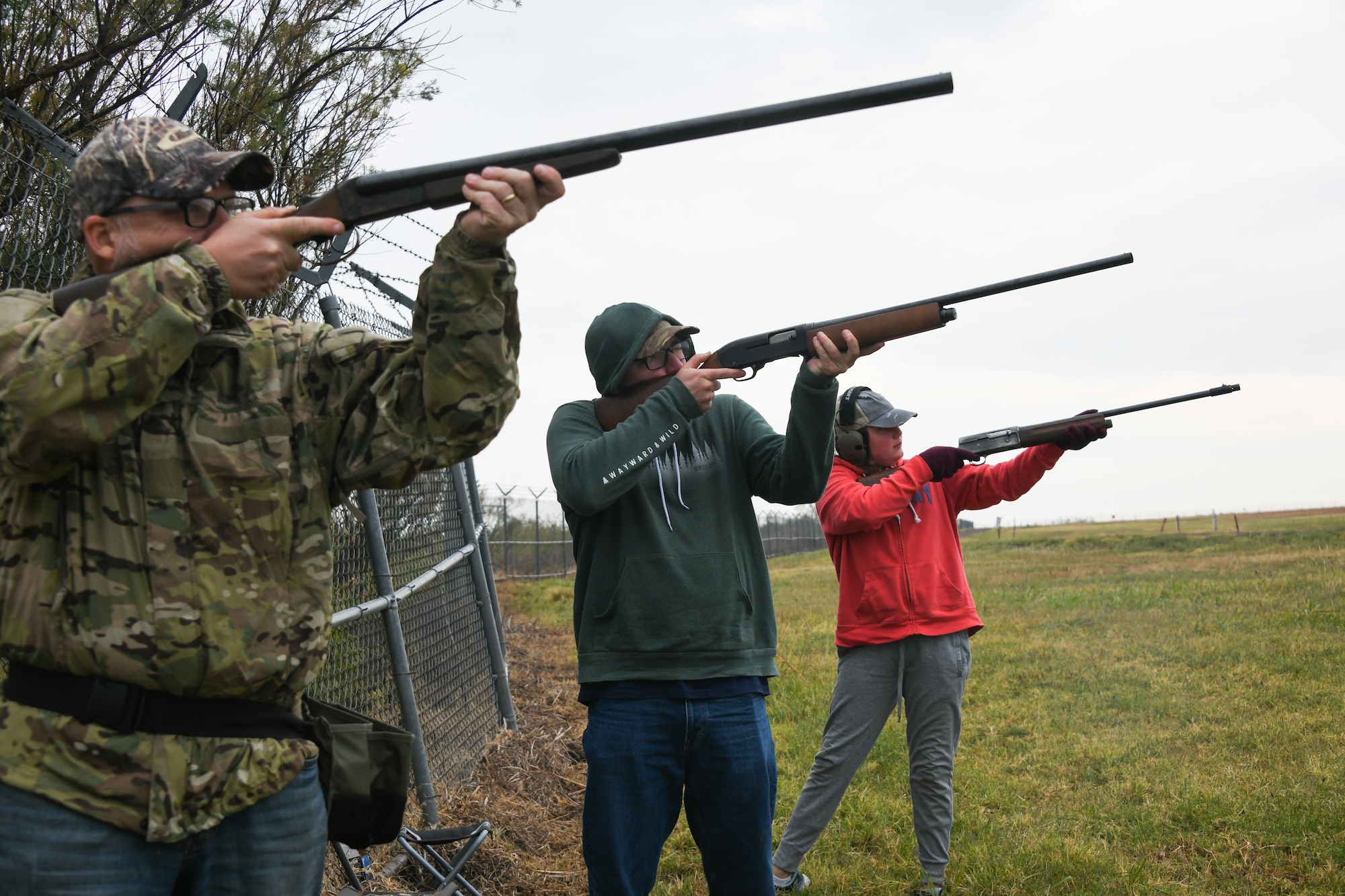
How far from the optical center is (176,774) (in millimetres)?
1952

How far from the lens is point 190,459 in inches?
81.3

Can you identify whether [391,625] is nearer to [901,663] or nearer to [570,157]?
[901,663]

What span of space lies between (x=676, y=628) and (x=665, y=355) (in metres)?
1.01

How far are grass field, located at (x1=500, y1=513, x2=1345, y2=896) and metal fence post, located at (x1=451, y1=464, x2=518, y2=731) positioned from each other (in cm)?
193

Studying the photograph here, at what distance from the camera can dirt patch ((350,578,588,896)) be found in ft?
17.3

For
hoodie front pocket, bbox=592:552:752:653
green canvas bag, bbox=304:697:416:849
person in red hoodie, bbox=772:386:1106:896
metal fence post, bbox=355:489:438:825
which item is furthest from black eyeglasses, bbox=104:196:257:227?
person in red hoodie, bbox=772:386:1106:896

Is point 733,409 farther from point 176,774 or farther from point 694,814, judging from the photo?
point 176,774

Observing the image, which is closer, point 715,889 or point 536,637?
point 715,889

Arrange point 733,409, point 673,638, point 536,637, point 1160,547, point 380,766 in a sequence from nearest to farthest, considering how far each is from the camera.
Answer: point 380,766 → point 673,638 → point 733,409 → point 536,637 → point 1160,547

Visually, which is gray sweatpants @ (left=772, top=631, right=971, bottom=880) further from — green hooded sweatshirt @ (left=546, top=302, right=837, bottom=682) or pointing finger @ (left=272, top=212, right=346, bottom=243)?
pointing finger @ (left=272, top=212, right=346, bottom=243)

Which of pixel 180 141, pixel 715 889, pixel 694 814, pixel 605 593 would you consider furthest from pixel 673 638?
pixel 180 141

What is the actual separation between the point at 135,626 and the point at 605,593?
175 cm

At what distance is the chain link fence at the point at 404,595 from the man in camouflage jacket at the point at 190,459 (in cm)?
169

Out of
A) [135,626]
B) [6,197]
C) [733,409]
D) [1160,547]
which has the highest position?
[6,197]
